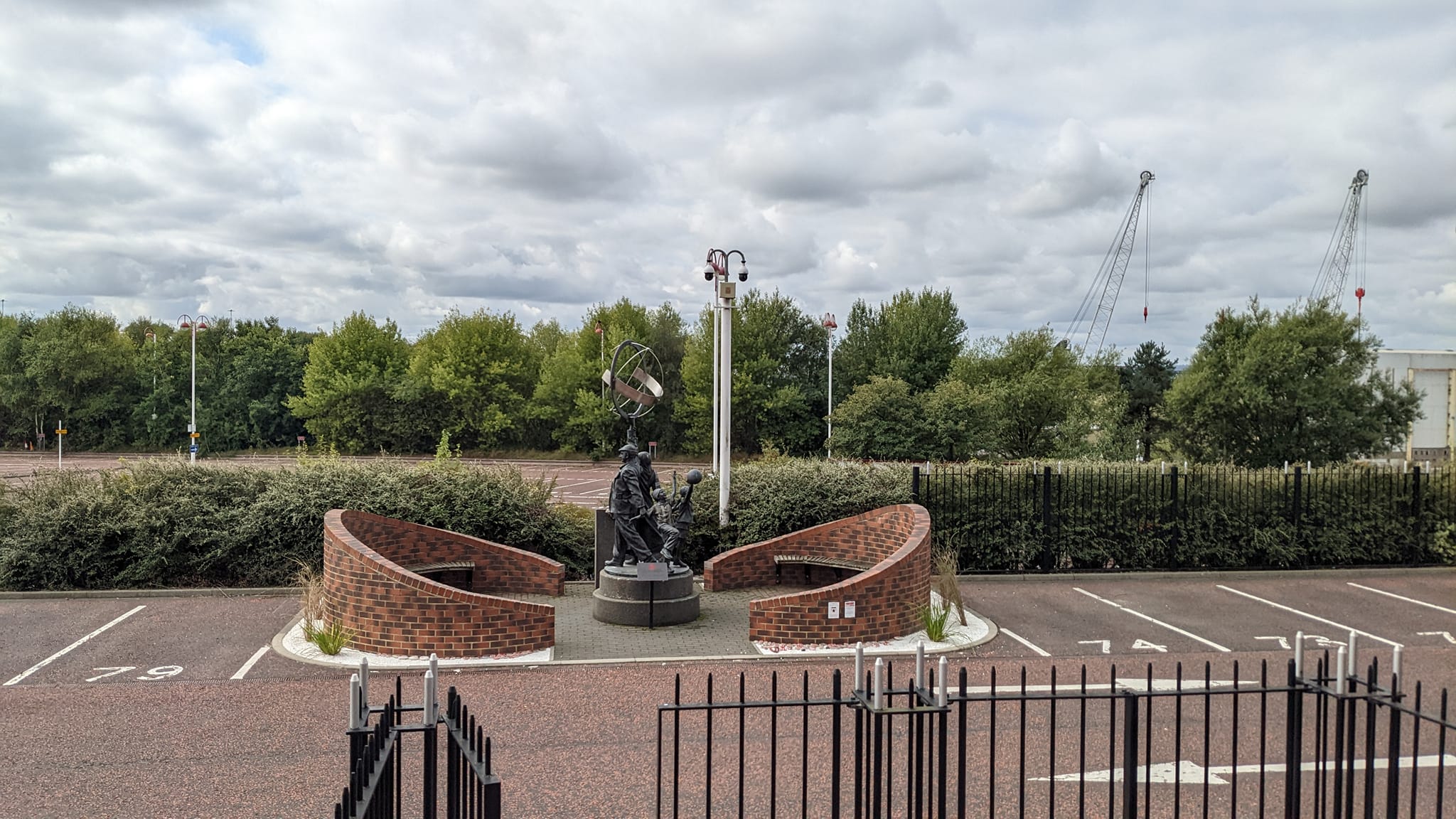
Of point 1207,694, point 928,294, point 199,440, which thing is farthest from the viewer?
point 199,440

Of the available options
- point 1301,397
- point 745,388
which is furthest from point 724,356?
point 745,388

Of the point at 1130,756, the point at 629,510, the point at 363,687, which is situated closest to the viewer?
the point at 363,687

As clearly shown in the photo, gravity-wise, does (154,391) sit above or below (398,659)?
above

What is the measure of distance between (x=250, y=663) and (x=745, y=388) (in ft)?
109

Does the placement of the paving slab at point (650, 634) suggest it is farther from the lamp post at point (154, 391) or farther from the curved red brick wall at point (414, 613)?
the lamp post at point (154, 391)

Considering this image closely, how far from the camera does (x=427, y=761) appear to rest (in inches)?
133

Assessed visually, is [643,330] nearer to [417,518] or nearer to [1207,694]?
[417,518]

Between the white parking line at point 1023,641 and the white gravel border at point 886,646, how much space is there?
246 mm

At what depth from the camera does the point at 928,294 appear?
44156 millimetres

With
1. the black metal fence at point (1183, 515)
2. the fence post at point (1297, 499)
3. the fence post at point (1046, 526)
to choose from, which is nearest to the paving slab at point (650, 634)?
the black metal fence at point (1183, 515)

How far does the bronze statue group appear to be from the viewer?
1127 centimetres

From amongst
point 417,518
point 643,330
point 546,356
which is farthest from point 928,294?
point 417,518

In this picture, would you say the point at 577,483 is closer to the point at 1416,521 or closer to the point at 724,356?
the point at 724,356

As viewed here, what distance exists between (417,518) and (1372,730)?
12006 millimetres
